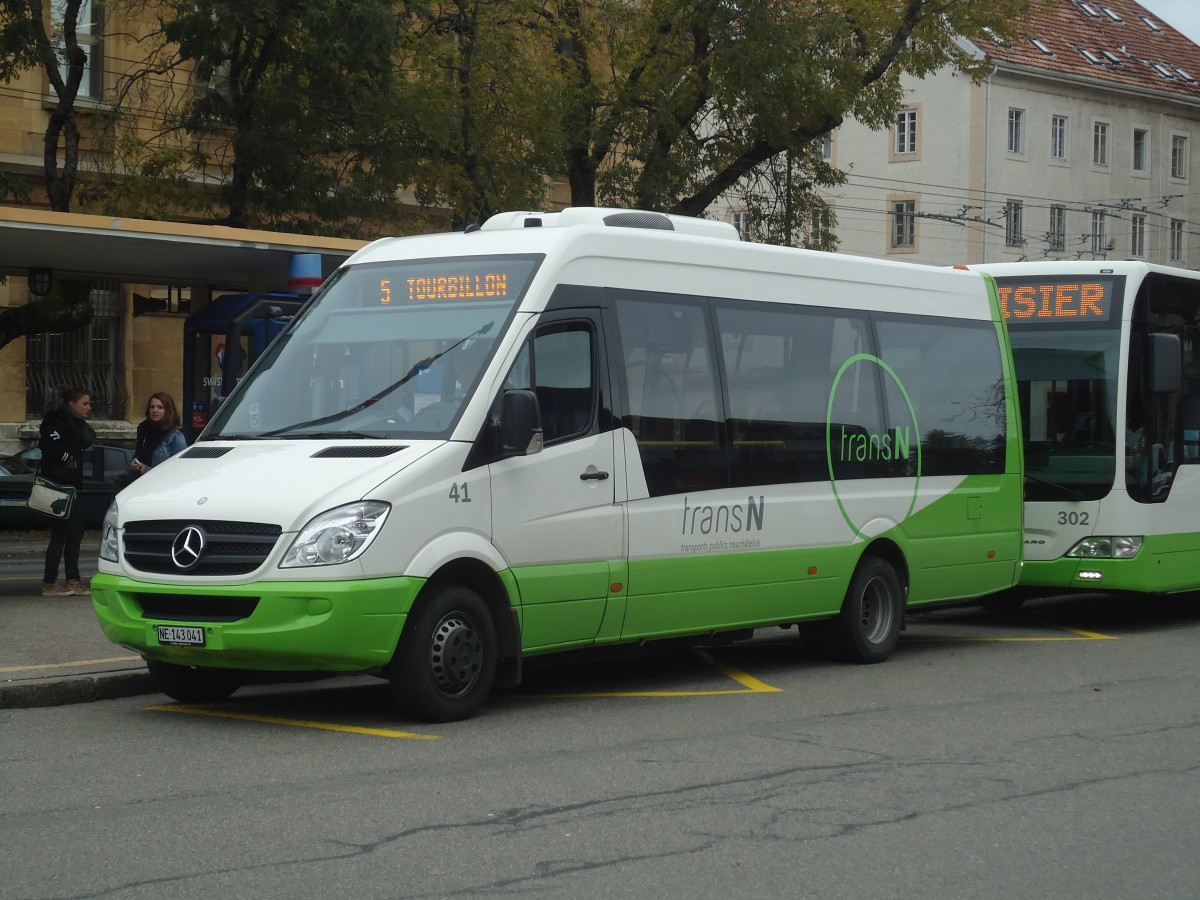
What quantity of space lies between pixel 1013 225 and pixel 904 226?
138 inches

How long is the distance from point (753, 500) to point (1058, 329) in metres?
4.81

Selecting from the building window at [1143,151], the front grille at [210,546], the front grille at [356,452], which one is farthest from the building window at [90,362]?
the building window at [1143,151]

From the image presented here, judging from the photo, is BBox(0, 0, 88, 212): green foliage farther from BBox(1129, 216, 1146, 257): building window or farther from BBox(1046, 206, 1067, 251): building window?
BBox(1129, 216, 1146, 257): building window

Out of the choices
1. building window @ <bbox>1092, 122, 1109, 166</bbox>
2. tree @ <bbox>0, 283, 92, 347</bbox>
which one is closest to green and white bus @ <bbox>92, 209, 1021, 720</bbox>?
tree @ <bbox>0, 283, 92, 347</bbox>

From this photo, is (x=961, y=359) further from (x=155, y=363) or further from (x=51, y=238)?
(x=155, y=363)

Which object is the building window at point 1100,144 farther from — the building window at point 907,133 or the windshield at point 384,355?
the windshield at point 384,355

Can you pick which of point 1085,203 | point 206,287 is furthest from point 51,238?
point 1085,203

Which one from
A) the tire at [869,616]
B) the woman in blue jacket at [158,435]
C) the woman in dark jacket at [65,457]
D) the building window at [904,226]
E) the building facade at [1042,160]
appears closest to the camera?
the tire at [869,616]

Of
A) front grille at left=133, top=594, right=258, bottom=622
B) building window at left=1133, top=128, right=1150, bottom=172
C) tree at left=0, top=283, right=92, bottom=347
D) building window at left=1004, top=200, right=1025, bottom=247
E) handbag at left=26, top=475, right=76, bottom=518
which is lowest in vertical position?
front grille at left=133, top=594, right=258, bottom=622

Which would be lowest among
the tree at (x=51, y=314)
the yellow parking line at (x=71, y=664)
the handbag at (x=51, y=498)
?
the yellow parking line at (x=71, y=664)

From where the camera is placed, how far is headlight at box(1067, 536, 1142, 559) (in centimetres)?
1362

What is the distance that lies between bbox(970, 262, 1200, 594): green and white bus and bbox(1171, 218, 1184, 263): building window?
47.5 metres

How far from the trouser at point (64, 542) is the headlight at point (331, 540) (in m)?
7.32

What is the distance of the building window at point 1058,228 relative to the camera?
180ft
